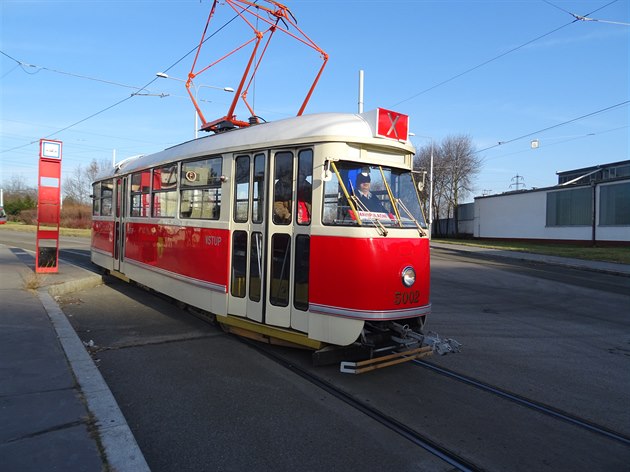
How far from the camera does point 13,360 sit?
514 centimetres

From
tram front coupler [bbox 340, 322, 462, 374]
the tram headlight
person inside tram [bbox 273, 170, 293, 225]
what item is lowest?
tram front coupler [bbox 340, 322, 462, 374]

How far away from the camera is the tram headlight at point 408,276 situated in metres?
5.30

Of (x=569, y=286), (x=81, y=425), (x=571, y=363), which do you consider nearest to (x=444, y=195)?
(x=569, y=286)

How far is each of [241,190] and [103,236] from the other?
7482 millimetres

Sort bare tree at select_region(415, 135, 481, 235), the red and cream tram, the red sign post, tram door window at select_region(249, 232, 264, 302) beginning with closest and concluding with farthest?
the red and cream tram, tram door window at select_region(249, 232, 264, 302), the red sign post, bare tree at select_region(415, 135, 481, 235)

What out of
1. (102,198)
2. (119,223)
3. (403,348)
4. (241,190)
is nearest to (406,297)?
(403,348)

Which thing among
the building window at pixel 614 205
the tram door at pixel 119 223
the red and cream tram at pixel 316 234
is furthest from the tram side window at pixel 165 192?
the building window at pixel 614 205

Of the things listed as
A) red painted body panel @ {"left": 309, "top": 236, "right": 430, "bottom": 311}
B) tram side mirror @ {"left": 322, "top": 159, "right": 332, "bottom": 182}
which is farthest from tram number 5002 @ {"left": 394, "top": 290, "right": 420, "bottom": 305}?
tram side mirror @ {"left": 322, "top": 159, "right": 332, "bottom": 182}

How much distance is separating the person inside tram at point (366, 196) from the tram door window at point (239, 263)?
176cm

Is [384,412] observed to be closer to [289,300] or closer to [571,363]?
[289,300]

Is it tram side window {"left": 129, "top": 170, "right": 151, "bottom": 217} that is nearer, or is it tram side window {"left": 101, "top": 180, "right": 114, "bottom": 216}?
tram side window {"left": 129, "top": 170, "right": 151, "bottom": 217}

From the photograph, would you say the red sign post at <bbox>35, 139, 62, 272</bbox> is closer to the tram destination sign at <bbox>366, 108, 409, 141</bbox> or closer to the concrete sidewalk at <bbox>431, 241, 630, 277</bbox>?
the tram destination sign at <bbox>366, 108, 409, 141</bbox>

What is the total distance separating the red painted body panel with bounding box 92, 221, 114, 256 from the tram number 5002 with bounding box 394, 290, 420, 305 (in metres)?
8.52

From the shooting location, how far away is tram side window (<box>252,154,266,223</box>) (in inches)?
236
